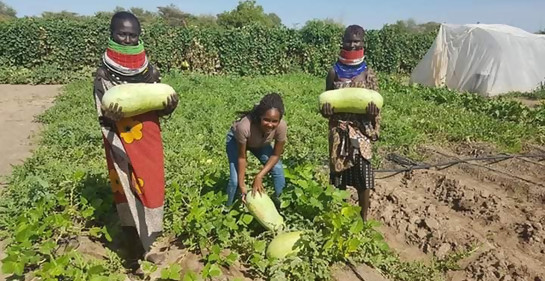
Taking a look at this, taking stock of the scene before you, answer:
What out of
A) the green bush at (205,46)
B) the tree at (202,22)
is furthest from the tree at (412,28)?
the tree at (202,22)

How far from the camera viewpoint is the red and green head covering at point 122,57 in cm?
294

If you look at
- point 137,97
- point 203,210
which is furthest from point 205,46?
point 137,97

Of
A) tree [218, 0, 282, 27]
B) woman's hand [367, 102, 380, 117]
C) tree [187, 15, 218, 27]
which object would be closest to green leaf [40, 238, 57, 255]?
woman's hand [367, 102, 380, 117]

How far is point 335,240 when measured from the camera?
3.18 metres

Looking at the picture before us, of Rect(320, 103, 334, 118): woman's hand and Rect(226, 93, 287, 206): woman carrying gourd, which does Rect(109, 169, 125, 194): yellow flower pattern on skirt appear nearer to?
Rect(226, 93, 287, 206): woman carrying gourd

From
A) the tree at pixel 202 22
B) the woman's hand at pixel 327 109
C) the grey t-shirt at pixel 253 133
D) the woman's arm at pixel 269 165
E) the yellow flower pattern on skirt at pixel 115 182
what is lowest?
the tree at pixel 202 22

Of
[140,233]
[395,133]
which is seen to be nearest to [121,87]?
[140,233]

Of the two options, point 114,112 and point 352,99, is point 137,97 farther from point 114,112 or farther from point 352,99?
point 352,99

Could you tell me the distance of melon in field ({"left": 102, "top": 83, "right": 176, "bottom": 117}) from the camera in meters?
2.85

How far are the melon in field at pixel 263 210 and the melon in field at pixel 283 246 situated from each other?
0.17 meters

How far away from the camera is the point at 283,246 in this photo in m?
3.18

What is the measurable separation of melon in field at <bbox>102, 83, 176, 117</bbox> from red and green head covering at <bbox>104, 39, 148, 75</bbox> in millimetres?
126

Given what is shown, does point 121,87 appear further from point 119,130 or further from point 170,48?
point 170,48

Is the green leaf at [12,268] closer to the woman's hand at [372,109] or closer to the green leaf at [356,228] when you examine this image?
the green leaf at [356,228]
